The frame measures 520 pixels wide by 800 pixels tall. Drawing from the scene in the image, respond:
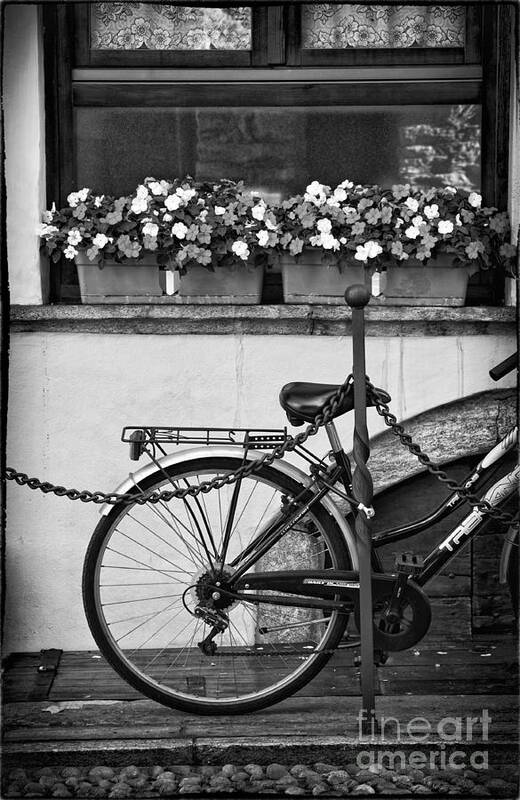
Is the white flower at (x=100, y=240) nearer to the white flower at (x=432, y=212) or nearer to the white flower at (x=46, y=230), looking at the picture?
the white flower at (x=46, y=230)

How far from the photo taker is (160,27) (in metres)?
4.68

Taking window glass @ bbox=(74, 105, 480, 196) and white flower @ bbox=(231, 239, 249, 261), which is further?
window glass @ bbox=(74, 105, 480, 196)

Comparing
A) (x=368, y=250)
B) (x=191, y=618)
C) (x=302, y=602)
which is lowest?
(x=191, y=618)

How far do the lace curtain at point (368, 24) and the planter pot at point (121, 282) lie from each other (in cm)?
122

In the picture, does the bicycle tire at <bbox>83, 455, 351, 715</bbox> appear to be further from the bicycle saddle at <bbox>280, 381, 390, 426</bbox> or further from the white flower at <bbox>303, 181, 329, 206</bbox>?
the white flower at <bbox>303, 181, 329, 206</bbox>

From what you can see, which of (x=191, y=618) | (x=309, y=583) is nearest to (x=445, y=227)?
(x=309, y=583)

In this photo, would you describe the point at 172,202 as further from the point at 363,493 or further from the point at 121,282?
the point at 363,493

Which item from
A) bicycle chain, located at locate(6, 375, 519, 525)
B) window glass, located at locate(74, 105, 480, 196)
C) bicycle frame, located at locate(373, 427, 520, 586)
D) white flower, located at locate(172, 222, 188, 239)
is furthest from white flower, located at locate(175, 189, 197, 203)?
bicycle frame, located at locate(373, 427, 520, 586)

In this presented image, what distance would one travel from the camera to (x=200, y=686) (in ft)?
13.6

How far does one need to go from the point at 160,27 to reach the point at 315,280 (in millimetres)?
1306

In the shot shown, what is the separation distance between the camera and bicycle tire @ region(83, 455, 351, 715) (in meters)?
3.81

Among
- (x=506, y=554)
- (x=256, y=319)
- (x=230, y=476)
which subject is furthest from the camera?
(x=256, y=319)

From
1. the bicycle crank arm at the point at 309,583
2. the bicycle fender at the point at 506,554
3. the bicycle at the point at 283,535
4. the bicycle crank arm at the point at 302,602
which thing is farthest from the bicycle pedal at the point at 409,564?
the bicycle fender at the point at 506,554

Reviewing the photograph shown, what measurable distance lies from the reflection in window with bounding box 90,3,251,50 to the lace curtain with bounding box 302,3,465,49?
11.7 inches
